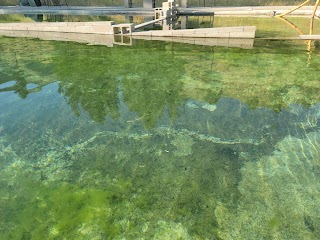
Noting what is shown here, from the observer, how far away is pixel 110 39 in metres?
9.91

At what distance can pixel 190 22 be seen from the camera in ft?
45.2

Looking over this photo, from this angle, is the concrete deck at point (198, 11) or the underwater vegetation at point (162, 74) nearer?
the underwater vegetation at point (162, 74)

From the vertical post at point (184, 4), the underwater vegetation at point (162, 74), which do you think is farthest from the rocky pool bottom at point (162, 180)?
the vertical post at point (184, 4)

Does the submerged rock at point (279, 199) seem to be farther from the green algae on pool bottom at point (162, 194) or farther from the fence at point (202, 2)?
the fence at point (202, 2)

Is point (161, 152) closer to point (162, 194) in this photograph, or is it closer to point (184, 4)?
point (162, 194)

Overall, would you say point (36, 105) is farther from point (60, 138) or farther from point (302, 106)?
point (302, 106)

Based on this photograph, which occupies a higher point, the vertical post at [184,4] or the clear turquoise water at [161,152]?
the vertical post at [184,4]

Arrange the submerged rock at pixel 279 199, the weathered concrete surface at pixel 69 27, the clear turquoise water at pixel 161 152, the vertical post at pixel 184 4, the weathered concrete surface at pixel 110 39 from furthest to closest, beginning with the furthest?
the vertical post at pixel 184 4 → the weathered concrete surface at pixel 69 27 → the weathered concrete surface at pixel 110 39 → the clear turquoise water at pixel 161 152 → the submerged rock at pixel 279 199

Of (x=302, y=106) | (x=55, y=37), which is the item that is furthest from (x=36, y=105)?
(x=55, y=37)

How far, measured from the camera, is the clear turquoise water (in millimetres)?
2498

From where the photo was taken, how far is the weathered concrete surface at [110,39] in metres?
8.85

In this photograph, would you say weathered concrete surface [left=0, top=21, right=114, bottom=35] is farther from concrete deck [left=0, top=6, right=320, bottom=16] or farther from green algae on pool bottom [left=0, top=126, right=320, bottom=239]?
green algae on pool bottom [left=0, top=126, right=320, bottom=239]

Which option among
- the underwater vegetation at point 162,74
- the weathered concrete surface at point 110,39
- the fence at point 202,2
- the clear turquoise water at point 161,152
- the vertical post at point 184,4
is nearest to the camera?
the clear turquoise water at point 161,152

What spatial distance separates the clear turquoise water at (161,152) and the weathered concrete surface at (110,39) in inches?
95.6
